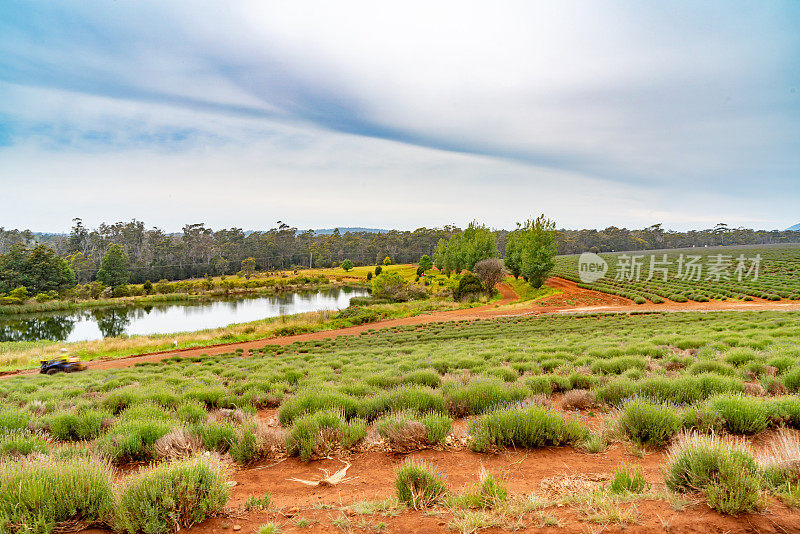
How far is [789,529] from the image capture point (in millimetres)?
2584

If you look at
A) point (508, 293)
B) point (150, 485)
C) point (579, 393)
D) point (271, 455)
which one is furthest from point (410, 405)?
point (508, 293)

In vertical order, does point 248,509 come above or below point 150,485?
below

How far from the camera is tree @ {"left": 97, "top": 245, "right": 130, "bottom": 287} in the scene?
7981 centimetres

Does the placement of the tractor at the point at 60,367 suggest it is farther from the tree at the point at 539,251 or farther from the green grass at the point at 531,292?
the tree at the point at 539,251

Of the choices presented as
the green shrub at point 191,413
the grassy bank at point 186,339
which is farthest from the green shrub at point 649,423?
the grassy bank at point 186,339

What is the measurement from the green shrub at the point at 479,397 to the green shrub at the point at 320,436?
1.80 meters

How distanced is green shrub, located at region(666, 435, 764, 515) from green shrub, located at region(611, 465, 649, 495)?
0.20 metres

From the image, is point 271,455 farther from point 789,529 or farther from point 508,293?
point 508,293

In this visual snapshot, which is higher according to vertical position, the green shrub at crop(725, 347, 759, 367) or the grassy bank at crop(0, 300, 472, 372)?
the green shrub at crop(725, 347, 759, 367)

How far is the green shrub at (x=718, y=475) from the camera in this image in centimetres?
280

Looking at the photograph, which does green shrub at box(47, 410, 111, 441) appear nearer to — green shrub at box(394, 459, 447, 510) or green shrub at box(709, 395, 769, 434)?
green shrub at box(394, 459, 447, 510)

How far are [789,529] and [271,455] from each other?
16.2 ft

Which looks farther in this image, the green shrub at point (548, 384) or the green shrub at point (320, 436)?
the green shrub at point (548, 384)

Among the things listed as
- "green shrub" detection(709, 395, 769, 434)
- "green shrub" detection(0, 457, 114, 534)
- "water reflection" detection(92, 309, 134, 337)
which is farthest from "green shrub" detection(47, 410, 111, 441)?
"water reflection" detection(92, 309, 134, 337)
